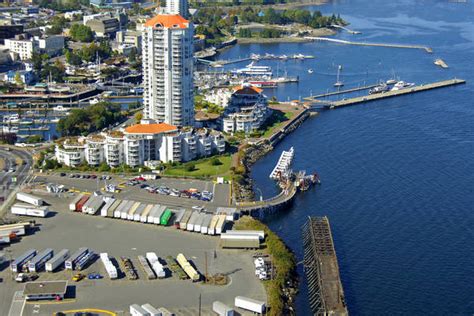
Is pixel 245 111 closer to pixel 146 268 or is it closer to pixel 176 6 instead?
pixel 146 268

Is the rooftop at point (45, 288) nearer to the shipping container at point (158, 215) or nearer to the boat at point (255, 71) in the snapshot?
the shipping container at point (158, 215)

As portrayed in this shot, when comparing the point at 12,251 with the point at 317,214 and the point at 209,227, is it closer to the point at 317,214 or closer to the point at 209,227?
the point at 209,227

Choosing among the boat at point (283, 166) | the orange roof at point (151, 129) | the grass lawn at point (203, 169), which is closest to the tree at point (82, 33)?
the orange roof at point (151, 129)

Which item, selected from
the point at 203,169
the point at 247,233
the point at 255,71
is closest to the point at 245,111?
the point at 203,169

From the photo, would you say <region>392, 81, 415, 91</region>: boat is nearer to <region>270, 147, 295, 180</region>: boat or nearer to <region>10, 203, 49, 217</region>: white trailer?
<region>270, 147, 295, 180</region>: boat

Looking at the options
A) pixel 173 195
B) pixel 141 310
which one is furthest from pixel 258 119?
pixel 141 310
